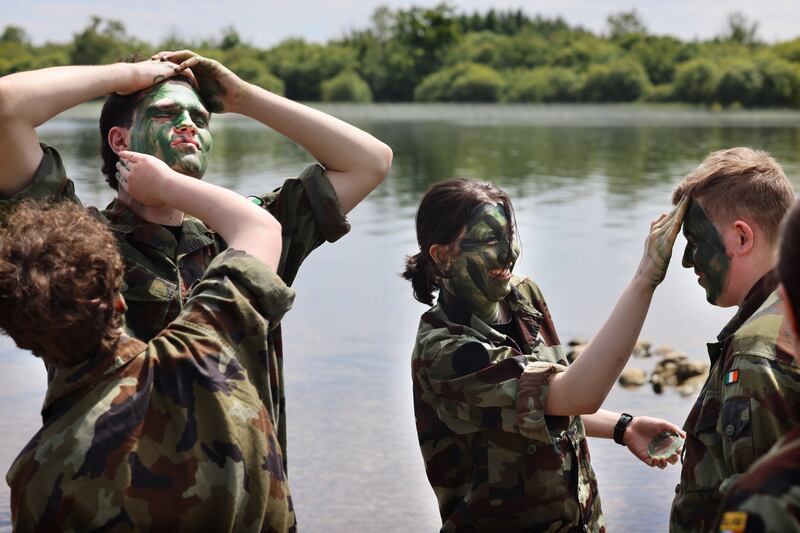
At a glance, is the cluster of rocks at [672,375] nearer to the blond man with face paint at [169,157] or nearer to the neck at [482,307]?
the neck at [482,307]

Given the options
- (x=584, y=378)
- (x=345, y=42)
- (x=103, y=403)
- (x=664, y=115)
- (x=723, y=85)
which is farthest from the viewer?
(x=345, y=42)

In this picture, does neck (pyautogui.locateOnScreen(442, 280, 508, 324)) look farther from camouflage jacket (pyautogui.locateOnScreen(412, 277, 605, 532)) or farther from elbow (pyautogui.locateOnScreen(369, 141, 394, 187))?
elbow (pyautogui.locateOnScreen(369, 141, 394, 187))

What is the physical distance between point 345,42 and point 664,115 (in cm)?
4946

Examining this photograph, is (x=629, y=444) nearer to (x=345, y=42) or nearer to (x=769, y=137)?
(x=769, y=137)

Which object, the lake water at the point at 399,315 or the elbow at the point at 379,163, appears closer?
the elbow at the point at 379,163

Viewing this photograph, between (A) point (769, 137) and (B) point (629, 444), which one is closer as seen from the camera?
(B) point (629, 444)

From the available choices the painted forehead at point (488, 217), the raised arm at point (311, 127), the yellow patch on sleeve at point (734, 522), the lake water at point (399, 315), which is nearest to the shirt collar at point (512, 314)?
the painted forehead at point (488, 217)

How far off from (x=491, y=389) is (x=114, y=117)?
67.9 inches

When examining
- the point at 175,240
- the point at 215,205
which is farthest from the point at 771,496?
the point at 175,240

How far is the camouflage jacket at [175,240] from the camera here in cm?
396

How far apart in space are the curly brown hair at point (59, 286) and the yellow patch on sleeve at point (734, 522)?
149 centimetres

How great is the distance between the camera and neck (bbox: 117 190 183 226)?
4.09 metres

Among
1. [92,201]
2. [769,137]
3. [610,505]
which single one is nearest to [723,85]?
[769,137]

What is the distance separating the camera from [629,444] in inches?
166
